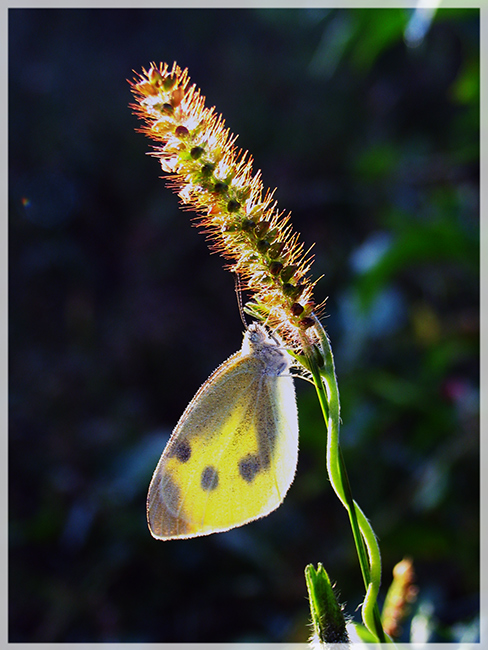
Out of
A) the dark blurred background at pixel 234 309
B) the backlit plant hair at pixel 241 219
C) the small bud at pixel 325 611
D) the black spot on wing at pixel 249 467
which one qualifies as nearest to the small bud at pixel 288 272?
the backlit plant hair at pixel 241 219

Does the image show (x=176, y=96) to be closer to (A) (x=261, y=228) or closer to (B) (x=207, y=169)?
(B) (x=207, y=169)

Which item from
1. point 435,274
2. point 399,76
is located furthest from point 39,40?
point 435,274

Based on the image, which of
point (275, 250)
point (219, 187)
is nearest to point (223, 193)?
point (219, 187)

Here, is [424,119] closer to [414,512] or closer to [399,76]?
[399,76]

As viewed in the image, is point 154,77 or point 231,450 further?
point 231,450

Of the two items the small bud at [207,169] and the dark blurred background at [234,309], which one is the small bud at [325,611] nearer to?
the small bud at [207,169]

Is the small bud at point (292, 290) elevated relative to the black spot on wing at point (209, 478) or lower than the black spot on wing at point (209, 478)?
elevated
